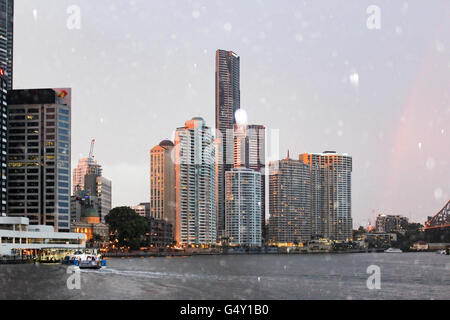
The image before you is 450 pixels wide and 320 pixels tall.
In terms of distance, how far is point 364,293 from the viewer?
62562mm

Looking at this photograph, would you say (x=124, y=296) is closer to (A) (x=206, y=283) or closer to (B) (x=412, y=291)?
(A) (x=206, y=283)

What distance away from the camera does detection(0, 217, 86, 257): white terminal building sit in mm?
165375

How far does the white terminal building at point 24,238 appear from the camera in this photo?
16538cm

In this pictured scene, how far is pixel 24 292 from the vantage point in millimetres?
62688

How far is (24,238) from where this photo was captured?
17725cm

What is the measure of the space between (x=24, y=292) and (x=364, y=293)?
1304 inches
